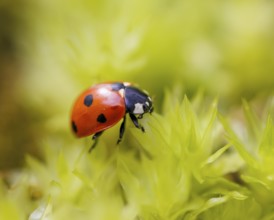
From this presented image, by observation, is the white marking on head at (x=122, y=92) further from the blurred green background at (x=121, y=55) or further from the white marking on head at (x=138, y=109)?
the blurred green background at (x=121, y=55)

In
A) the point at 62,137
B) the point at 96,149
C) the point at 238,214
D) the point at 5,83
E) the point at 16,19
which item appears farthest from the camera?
the point at 16,19

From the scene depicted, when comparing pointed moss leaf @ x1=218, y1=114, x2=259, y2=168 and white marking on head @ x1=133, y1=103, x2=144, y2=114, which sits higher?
white marking on head @ x1=133, y1=103, x2=144, y2=114

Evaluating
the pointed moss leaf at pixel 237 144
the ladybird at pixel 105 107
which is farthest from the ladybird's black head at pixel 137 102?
the pointed moss leaf at pixel 237 144

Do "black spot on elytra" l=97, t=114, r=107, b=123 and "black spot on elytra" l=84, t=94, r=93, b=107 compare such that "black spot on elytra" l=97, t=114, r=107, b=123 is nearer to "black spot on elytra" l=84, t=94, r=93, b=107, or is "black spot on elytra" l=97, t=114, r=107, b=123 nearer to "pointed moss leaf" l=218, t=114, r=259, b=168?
"black spot on elytra" l=84, t=94, r=93, b=107

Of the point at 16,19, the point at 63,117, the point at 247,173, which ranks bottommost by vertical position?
the point at 247,173

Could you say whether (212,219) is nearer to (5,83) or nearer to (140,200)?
(140,200)

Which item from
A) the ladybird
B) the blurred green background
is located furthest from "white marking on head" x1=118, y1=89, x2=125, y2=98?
the blurred green background

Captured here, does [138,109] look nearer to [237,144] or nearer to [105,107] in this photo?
[105,107]

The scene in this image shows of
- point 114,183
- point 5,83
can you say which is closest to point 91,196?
point 114,183
